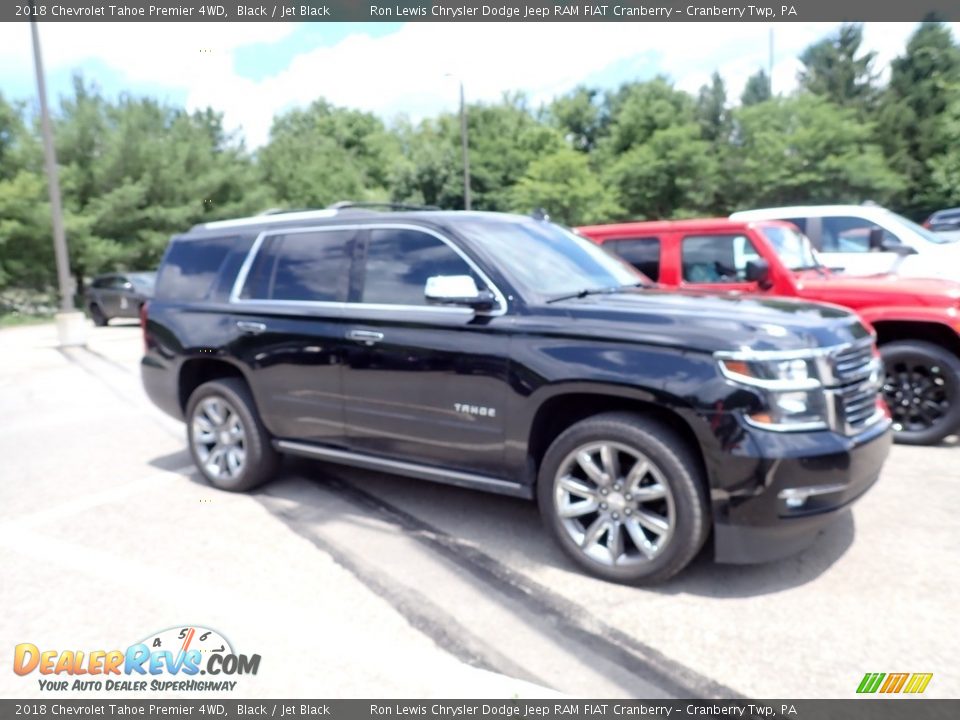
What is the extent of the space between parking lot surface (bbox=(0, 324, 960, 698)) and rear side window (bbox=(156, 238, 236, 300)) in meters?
1.45

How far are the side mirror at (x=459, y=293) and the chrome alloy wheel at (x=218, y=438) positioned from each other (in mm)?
2079

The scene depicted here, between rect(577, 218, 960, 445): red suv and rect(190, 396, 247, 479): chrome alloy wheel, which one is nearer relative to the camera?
rect(190, 396, 247, 479): chrome alloy wheel

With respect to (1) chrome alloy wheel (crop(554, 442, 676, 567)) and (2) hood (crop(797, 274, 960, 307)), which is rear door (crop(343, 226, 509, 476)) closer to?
(1) chrome alloy wheel (crop(554, 442, 676, 567))

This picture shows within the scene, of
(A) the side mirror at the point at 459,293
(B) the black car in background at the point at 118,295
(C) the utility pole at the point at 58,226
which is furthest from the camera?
(B) the black car in background at the point at 118,295

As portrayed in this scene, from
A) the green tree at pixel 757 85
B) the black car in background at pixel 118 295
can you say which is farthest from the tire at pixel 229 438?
the green tree at pixel 757 85

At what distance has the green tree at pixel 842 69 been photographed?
150ft

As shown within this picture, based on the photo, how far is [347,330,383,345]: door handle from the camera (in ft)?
14.1

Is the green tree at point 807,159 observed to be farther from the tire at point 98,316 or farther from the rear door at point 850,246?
the tire at point 98,316

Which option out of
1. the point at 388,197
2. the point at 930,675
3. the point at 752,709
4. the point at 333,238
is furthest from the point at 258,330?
the point at 388,197

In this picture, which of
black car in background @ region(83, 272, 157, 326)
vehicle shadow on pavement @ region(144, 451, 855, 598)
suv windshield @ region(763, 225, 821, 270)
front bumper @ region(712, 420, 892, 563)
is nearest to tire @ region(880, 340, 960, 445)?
suv windshield @ region(763, 225, 821, 270)

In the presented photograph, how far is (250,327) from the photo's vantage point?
4.94 metres

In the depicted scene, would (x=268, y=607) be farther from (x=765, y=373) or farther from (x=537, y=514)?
(x=765, y=373)

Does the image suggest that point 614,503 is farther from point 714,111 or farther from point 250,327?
point 714,111

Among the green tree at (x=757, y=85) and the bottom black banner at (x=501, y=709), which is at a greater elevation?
the green tree at (x=757, y=85)
